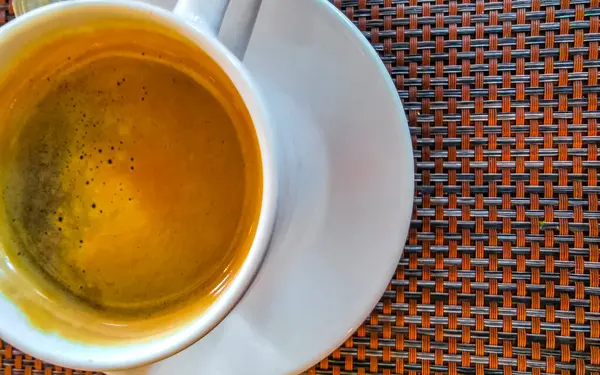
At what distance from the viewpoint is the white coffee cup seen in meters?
0.45

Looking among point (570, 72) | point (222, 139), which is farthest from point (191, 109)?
point (570, 72)

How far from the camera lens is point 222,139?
593 mm

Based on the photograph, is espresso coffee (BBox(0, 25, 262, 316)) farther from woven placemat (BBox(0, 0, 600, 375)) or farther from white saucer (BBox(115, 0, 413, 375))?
woven placemat (BBox(0, 0, 600, 375))

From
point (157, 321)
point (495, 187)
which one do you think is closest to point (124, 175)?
point (157, 321)

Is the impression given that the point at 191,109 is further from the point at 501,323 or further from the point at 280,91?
the point at 501,323

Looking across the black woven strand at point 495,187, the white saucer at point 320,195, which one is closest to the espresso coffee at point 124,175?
the white saucer at point 320,195

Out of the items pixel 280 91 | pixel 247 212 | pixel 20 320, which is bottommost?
pixel 20 320

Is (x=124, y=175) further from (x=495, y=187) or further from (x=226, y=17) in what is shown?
(x=495, y=187)

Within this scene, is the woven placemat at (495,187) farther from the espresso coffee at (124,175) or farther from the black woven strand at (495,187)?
the espresso coffee at (124,175)

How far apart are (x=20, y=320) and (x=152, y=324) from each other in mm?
117

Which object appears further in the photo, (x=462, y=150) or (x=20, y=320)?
(x=462, y=150)

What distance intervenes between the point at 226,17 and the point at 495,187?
0.34 metres

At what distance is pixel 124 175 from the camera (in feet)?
1.99

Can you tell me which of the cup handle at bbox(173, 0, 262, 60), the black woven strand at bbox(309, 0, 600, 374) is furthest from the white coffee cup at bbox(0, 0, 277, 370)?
the black woven strand at bbox(309, 0, 600, 374)
